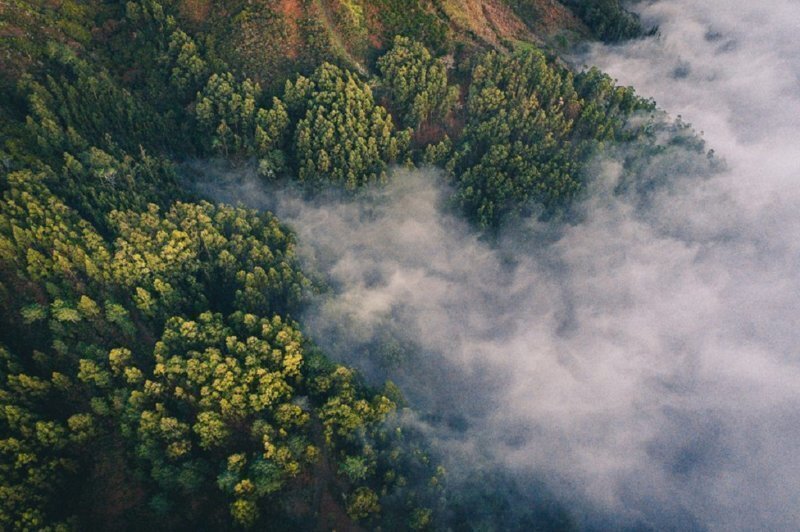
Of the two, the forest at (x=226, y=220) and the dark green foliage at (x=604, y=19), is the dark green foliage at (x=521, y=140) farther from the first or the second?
the dark green foliage at (x=604, y=19)

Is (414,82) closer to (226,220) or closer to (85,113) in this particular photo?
(226,220)

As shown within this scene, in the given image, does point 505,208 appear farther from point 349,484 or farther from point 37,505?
point 37,505

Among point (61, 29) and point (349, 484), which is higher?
point (61, 29)

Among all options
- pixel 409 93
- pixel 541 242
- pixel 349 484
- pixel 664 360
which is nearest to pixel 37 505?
pixel 349 484

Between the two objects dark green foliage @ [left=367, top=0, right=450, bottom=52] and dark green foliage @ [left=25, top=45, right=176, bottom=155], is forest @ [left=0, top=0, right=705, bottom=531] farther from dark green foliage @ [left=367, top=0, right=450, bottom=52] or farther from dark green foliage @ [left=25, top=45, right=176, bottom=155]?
dark green foliage @ [left=367, top=0, right=450, bottom=52]

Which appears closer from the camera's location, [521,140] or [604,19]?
[521,140]

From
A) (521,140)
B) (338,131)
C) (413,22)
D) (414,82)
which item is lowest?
(338,131)

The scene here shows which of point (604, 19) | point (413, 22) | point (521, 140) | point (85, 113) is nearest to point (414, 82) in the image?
point (413, 22)

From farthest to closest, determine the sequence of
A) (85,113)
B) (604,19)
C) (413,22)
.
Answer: (604,19), (413,22), (85,113)

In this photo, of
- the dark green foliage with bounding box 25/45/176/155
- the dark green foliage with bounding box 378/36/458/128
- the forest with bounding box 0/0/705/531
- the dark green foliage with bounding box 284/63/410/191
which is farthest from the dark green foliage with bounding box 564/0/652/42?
the dark green foliage with bounding box 25/45/176/155
